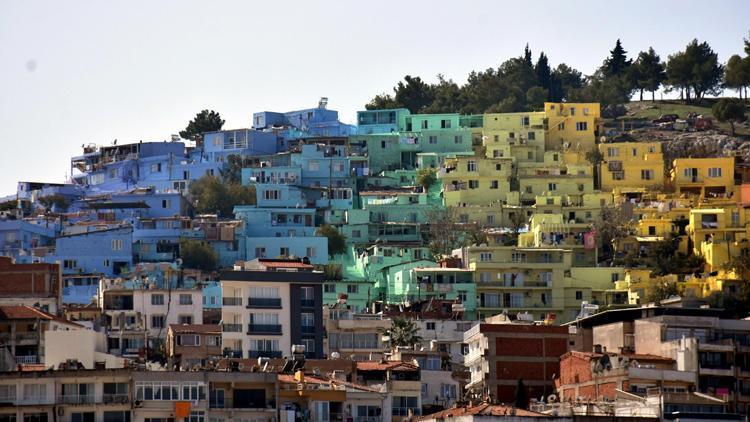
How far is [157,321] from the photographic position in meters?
77.9

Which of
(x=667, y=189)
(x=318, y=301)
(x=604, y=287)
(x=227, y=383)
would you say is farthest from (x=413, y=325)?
(x=667, y=189)

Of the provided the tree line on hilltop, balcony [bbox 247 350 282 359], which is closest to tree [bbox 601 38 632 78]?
the tree line on hilltop

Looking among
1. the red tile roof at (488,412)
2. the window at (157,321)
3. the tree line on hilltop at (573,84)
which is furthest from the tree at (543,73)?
the red tile roof at (488,412)

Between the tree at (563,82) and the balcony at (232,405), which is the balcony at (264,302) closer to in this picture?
the balcony at (232,405)

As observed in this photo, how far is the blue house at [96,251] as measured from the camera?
Result: 99.6 metres

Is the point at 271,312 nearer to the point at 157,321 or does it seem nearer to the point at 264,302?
the point at 264,302

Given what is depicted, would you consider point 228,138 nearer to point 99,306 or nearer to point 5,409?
point 99,306

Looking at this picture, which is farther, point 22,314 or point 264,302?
point 264,302

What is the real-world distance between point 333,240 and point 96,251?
11114mm

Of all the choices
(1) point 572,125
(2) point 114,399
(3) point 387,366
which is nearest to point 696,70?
(1) point 572,125

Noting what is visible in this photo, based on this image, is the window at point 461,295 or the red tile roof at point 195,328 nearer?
the red tile roof at point 195,328

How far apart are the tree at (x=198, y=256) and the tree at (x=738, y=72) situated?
47.6 meters

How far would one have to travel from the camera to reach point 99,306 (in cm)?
8000

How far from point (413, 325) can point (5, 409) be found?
32063 mm
